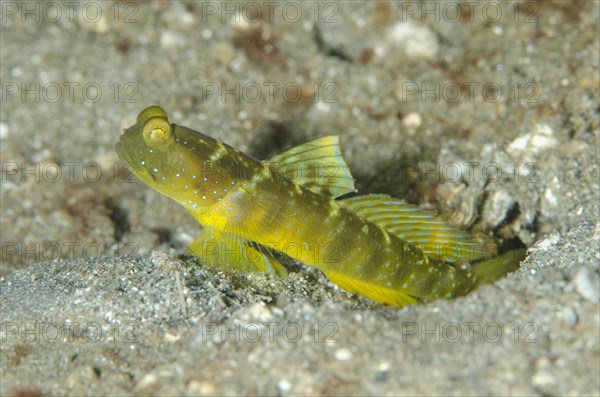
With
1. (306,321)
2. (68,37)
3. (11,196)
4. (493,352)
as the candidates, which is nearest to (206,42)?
(68,37)

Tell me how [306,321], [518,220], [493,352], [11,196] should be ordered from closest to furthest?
[493,352] → [306,321] → [518,220] → [11,196]

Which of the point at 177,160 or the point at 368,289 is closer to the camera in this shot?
the point at 177,160

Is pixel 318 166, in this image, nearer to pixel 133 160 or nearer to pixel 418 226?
pixel 418 226

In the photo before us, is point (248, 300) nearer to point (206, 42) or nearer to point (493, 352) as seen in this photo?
point (493, 352)

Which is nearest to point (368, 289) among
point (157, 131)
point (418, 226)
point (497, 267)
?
point (418, 226)

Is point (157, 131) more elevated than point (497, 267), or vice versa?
point (157, 131)

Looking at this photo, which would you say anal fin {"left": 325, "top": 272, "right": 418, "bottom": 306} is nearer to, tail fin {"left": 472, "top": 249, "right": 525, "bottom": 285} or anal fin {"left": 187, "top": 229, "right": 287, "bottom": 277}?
anal fin {"left": 187, "top": 229, "right": 287, "bottom": 277}

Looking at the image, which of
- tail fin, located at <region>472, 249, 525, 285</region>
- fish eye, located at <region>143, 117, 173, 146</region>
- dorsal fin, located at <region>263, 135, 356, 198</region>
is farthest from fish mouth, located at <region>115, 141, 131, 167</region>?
tail fin, located at <region>472, 249, 525, 285</region>
